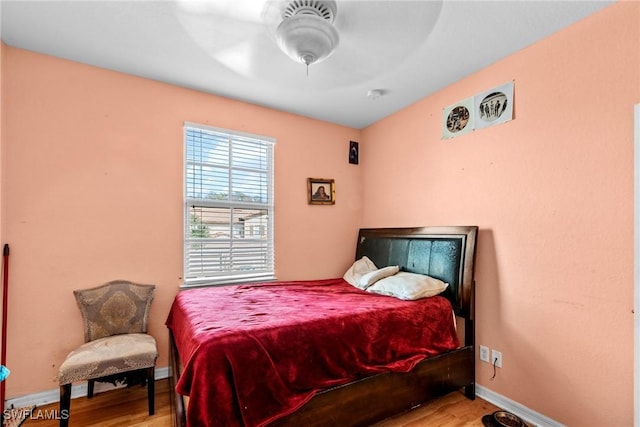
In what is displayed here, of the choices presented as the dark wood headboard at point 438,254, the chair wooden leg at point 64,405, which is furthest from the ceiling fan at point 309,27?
the chair wooden leg at point 64,405

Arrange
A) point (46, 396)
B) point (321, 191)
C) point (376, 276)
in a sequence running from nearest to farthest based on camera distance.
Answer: point (46, 396)
point (376, 276)
point (321, 191)

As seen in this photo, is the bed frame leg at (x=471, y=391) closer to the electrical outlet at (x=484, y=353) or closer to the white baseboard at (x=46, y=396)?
the electrical outlet at (x=484, y=353)

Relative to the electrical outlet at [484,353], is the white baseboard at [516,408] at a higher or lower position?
lower

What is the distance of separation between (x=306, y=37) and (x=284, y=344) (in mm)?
1538

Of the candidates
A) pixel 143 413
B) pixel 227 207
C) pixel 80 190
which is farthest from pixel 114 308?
pixel 227 207

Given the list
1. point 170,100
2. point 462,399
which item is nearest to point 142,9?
point 170,100

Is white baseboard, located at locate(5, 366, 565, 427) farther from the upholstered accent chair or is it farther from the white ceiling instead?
the white ceiling

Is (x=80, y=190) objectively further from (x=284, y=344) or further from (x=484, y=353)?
(x=484, y=353)

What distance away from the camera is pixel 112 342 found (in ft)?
7.21

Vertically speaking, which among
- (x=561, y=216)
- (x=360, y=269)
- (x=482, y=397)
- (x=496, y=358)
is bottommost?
(x=482, y=397)

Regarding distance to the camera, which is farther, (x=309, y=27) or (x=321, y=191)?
(x=321, y=191)

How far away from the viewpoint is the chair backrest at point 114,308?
2.34 meters

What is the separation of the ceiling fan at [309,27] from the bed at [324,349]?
1460 millimetres

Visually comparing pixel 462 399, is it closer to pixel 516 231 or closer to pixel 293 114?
pixel 516 231
